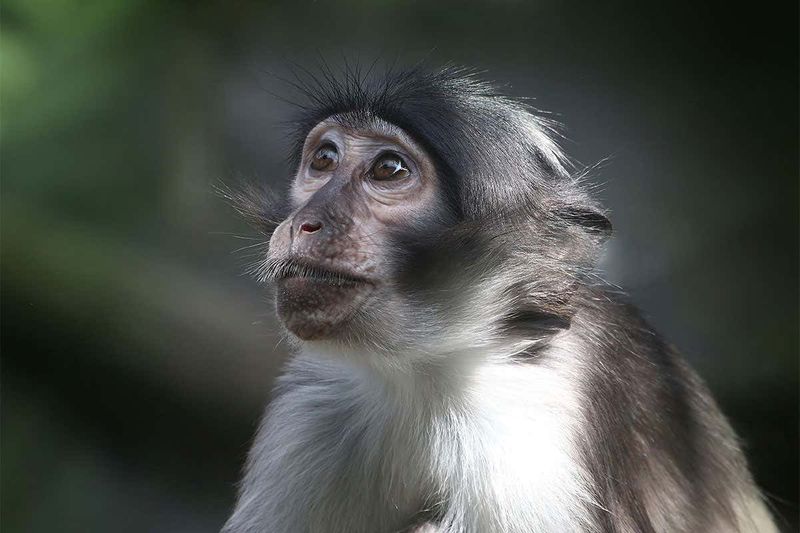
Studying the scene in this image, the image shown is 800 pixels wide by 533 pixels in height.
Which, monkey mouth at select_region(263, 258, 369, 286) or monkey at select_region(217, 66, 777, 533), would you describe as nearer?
monkey mouth at select_region(263, 258, 369, 286)

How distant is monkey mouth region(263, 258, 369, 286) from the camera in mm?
2994

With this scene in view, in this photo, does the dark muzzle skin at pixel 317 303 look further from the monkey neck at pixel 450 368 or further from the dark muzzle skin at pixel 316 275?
the monkey neck at pixel 450 368

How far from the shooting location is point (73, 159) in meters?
5.54

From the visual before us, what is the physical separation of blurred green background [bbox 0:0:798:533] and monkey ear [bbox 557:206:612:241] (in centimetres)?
128

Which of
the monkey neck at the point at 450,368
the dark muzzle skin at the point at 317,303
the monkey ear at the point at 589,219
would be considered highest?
the monkey ear at the point at 589,219

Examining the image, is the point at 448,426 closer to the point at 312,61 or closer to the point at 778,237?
the point at 312,61

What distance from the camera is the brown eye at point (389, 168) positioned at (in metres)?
3.25

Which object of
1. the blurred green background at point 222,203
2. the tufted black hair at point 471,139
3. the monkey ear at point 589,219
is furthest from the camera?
the blurred green background at point 222,203

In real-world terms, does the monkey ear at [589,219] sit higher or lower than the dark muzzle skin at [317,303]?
higher

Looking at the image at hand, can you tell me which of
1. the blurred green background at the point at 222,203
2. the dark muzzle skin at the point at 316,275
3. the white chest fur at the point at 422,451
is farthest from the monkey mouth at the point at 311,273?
the blurred green background at the point at 222,203

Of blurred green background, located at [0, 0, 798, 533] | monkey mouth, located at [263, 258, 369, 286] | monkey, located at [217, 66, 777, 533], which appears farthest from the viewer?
blurred green background, located at [0, 0, 798, 533]

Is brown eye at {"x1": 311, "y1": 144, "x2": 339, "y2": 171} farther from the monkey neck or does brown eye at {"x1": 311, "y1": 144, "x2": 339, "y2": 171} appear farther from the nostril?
the monkey neck

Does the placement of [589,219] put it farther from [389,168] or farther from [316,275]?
[316,275]

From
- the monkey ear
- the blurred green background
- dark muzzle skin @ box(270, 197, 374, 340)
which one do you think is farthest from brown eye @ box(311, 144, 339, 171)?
the blurred green background
